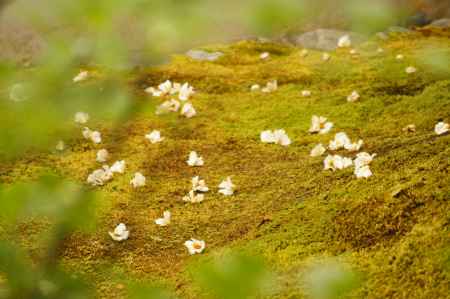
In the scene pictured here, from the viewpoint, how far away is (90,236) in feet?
14.2

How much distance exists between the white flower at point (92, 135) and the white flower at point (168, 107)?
2.52ft

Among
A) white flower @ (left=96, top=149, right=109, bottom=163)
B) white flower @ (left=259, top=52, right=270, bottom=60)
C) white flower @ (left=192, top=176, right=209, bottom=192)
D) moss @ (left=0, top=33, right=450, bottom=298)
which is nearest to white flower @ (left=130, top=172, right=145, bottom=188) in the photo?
moss @ (left=0, top=33, right=450, bottom=298)

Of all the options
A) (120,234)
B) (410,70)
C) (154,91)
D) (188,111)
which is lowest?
(120,234)

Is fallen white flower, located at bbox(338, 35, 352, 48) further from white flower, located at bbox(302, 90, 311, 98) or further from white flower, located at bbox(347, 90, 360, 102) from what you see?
white flower, located at bbox(347, 90, 360, 102)

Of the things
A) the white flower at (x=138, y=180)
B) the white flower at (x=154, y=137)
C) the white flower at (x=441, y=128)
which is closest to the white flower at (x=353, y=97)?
the white flower at (x=441, y=128)

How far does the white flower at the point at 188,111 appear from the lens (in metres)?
6.34

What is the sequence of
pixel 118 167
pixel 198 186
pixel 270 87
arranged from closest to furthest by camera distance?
1. pixel 198 186
2. pixel 118 167
3. pixel 270 87

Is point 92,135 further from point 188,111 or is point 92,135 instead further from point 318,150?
point 318,150

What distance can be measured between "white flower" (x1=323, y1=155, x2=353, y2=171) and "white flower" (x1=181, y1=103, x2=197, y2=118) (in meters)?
2.06

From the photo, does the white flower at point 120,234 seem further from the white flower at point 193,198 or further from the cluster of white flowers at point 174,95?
the cluster of white flowers at point 174,95

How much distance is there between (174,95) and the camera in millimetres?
6914

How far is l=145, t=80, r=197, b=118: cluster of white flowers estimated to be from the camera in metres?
6.38

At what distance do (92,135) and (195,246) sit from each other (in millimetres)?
2344

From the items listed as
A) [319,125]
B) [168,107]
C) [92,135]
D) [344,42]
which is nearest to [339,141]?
[319,125]
